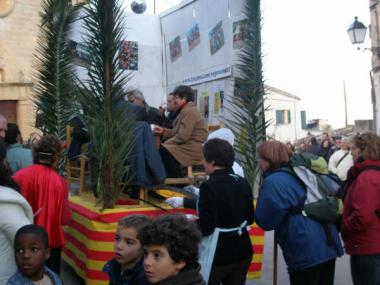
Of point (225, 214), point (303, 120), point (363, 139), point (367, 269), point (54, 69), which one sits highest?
point (303, 120)

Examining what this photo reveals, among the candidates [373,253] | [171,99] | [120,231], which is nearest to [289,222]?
[373,253]

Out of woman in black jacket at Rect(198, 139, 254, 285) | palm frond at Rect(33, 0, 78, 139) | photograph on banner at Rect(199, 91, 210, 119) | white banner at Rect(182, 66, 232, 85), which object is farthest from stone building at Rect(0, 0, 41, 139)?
woman in black jacket at Rect(198, 139, 254, 285)

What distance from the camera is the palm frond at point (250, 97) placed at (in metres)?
5.85

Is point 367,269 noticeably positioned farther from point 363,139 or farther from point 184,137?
point 184,137

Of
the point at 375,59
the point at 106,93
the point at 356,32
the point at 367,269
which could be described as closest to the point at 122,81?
the point at 106,93

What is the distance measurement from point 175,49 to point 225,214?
4.69 m

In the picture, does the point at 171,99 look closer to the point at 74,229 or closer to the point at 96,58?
the point at 96,58

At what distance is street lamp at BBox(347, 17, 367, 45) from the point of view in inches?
508

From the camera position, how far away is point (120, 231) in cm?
280

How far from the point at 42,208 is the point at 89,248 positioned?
0.82 metres

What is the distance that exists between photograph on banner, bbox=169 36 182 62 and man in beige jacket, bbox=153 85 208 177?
2.10 metres

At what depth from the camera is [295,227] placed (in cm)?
372

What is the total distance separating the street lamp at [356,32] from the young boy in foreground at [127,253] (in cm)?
1149

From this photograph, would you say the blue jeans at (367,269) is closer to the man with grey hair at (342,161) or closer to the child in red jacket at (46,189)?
the child in red jacket at (46,189)
